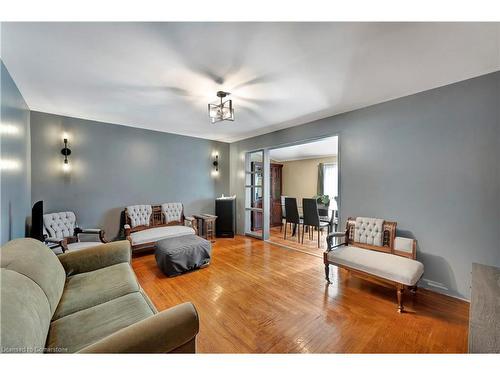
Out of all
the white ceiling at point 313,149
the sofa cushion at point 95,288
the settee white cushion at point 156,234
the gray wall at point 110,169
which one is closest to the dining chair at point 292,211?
the white ceiling at point 313,149

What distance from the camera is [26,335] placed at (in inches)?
35.2

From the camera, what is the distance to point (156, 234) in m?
3.73

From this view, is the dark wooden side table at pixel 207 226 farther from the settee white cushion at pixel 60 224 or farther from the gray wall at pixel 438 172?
the gray wall at pixel 438 172

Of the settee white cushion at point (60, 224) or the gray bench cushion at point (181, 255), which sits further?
the settee white cushion at point (60, 224)

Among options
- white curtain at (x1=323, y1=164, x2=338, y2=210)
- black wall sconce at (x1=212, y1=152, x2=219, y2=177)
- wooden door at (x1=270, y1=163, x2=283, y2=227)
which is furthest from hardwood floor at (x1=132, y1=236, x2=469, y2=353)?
white curtain at (x1=323, y1=164, x2=338, y2=210)

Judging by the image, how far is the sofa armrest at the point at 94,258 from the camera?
199 cm

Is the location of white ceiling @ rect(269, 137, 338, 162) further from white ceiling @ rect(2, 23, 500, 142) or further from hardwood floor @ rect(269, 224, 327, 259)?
hardwood floor @ rect(269, 224, 327, 259)

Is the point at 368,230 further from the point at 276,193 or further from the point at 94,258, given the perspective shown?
the point at 276,193

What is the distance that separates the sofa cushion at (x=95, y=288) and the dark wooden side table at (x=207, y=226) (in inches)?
108
